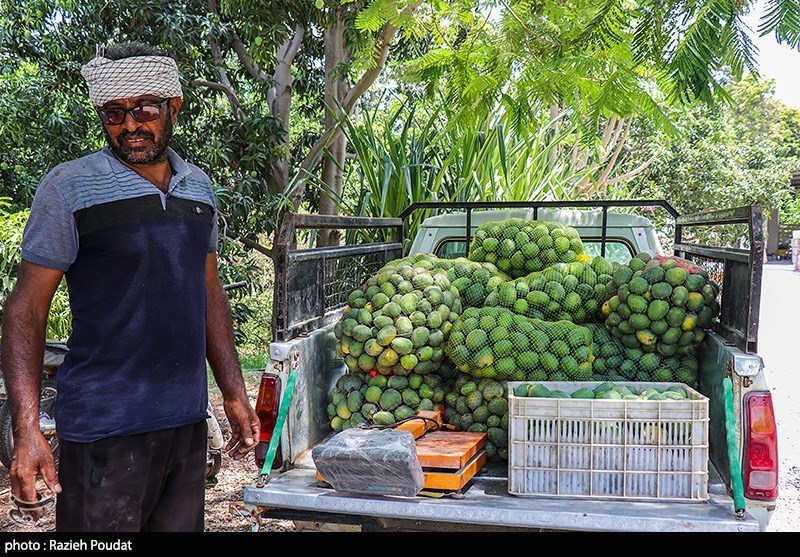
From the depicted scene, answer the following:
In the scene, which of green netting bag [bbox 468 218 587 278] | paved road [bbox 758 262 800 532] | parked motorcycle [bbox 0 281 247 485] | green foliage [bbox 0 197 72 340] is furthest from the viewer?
green foliage [bbox 0 197 72 340]

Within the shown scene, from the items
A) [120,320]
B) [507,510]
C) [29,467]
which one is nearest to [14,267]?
[120,320]

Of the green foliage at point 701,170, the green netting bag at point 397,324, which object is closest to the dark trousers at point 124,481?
the green netting bag at point 397,324

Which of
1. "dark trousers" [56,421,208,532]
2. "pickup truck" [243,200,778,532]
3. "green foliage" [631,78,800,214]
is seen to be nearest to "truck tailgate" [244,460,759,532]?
"pickup truck" [243,200,778,532]

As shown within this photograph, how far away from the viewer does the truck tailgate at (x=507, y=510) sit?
2.61 meters

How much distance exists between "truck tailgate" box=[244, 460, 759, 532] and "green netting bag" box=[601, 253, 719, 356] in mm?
797

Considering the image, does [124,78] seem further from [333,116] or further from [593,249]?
[333,116]

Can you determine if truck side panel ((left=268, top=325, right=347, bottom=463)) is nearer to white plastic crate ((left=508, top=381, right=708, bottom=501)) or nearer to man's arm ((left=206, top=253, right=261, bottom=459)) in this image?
man's arm ((left=206, top=253, right=261, bottom=459))

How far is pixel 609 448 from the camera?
2848 mm

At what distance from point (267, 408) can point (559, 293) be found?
5.37ft

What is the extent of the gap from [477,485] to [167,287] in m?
1.45

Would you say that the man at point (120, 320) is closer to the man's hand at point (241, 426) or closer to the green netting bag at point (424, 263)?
the man's hand at point (241, 426)

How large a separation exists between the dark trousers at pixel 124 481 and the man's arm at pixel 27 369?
11cm

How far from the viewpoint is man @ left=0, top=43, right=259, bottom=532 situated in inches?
86.7

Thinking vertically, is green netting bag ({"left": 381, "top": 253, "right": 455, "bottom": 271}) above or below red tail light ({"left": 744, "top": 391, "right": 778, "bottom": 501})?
above
